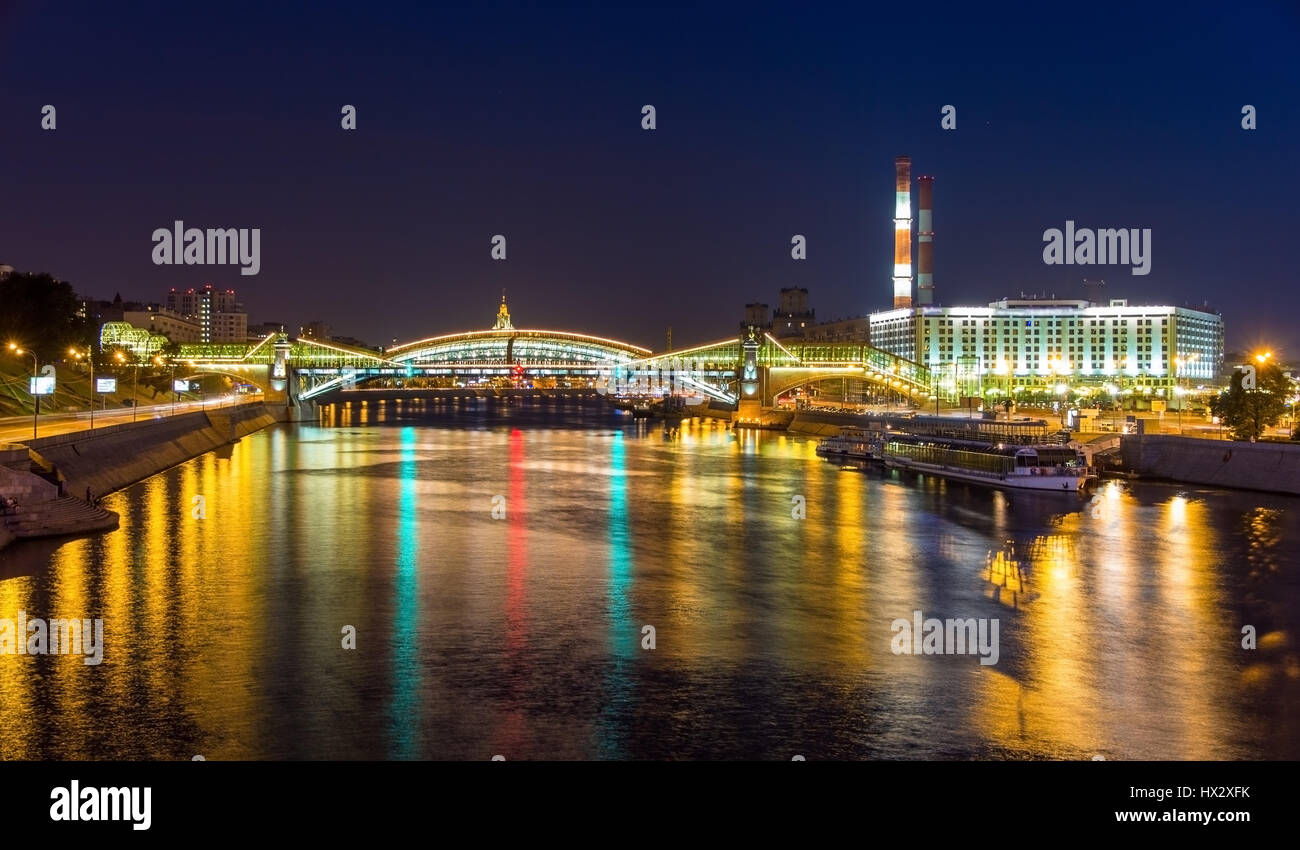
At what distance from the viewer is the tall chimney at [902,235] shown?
115438mm

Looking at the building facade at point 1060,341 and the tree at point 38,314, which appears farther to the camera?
the building facade at point 1060,341

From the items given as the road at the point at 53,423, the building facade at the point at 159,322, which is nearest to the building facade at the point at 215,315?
the building facade at the point at 159,322

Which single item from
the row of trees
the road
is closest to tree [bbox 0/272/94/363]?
the row of trees

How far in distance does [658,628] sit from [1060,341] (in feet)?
351

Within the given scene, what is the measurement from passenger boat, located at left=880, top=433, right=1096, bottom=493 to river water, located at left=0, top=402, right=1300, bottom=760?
243cm

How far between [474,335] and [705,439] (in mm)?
58611

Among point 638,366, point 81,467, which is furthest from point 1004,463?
point 638,366

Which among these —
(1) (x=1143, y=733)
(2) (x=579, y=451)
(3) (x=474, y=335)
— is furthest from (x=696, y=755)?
(3) (x=474, y=335)

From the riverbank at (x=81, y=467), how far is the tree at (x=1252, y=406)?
33.1m

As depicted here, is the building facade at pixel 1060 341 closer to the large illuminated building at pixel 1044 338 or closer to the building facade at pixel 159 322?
the large illuminated building at pixel 1044 338

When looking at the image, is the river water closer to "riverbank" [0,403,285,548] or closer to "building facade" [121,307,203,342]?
"riverbank" [0,403,285,548]
